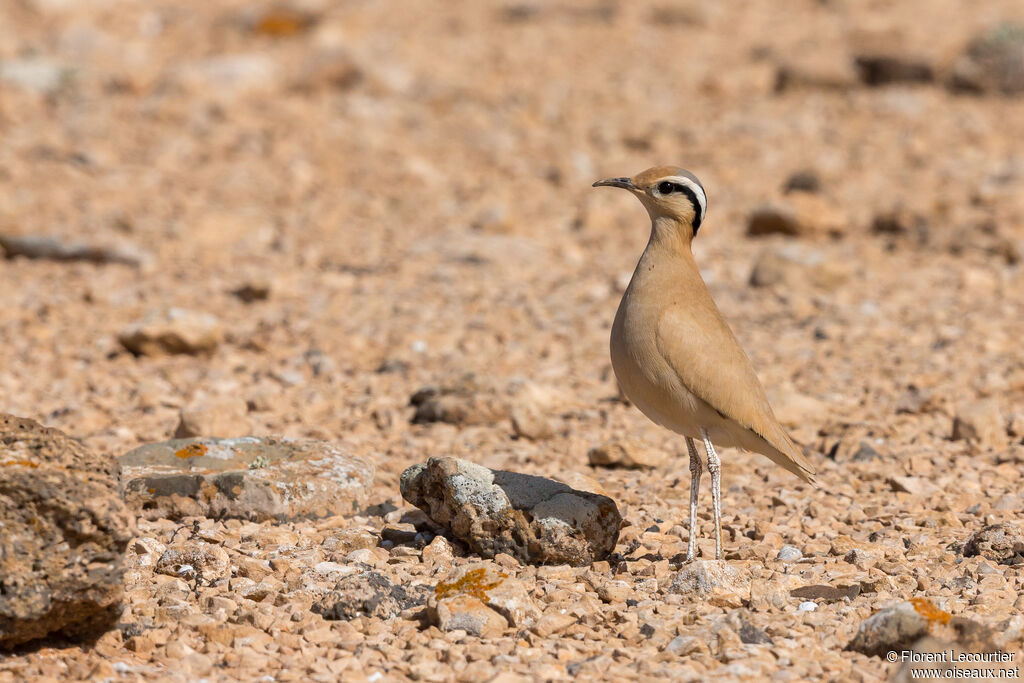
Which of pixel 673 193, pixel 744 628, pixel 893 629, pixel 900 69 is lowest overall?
pixel 744 628

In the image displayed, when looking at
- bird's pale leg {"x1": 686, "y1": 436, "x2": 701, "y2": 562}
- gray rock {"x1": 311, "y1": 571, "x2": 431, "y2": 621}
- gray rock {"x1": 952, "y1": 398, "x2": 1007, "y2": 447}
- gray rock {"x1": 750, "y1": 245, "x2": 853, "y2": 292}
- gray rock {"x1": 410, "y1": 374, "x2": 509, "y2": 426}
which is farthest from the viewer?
gray rock {"x1": 750, "y1": 245, "x2": 853, "y2": 292}

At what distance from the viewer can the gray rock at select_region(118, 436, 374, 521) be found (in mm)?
6324

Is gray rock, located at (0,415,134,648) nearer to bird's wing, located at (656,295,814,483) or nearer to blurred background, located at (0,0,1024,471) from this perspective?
bird's wing, located at (656,295,814,483)

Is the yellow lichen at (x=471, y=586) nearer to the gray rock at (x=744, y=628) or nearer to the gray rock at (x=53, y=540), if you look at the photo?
the gray rock at (x=744, y=628)

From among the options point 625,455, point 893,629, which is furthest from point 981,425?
point 893,629

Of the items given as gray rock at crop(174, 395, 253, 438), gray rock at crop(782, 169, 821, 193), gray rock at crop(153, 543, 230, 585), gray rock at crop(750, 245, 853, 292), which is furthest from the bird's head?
gray rock at crop(782, 169, 821, 193)

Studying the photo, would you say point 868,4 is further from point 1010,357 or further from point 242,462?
point 242,462

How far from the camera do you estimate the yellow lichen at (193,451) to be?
6719 millimetres

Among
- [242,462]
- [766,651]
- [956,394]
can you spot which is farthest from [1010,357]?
[242,462]

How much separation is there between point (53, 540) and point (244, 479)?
1.89m

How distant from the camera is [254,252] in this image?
39.6 feet

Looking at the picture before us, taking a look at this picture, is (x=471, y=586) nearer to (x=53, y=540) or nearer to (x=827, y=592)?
(x=827, y=592)

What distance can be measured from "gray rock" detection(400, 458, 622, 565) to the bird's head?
155cm

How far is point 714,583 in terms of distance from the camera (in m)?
5.46
